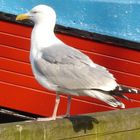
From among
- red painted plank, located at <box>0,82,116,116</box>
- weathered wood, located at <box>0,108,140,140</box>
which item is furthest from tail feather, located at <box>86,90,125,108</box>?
red painted plank, located at <box>0,82,116,116</box>

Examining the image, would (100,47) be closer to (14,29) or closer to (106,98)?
(14,29)

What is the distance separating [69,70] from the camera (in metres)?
4.86

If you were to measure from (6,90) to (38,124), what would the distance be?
2348 mm

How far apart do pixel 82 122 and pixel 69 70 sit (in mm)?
531

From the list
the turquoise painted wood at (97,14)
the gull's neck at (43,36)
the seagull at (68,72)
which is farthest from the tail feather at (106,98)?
the turquoise painted wood at (97,14)

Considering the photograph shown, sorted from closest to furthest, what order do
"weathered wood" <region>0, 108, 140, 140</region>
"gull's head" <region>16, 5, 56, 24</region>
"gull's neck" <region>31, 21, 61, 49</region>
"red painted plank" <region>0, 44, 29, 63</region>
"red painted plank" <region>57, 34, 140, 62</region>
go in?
"weathered wood" <region>0, 108, 140, 140</region>
"gull's neck" <region>31, 21, 61, 49</region>
"gull's head" <region>16, 5, 56, 24</region>
"red painted plank" <region>57, 34, 140, 62</region>
"red painted plank" <region>0, 44, 29, 63</region>

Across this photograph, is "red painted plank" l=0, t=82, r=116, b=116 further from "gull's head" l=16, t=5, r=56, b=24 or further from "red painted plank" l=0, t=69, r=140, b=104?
"gull's head" l=16, t=5, r=56, b=24

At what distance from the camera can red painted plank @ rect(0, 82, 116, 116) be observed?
23.4 feet

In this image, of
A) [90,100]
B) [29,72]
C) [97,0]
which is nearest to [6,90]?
[29,72]

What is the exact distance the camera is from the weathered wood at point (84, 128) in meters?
4.75

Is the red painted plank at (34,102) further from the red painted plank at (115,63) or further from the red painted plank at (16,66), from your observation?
the red painted plank at (115,63)

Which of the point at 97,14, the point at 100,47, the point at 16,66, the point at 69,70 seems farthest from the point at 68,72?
the point at 16,66

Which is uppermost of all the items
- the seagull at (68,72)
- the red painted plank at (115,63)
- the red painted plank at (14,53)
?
the red painted plank at (14,53)

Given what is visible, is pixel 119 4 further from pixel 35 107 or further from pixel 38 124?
pixel 38 124
